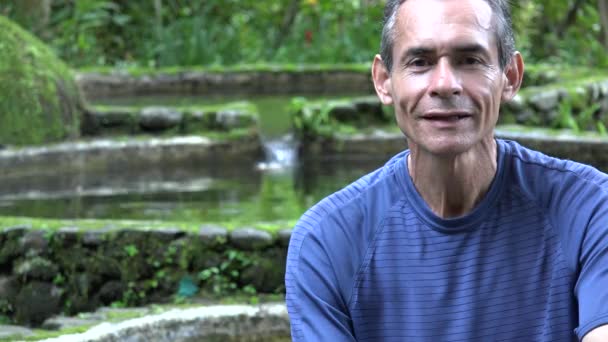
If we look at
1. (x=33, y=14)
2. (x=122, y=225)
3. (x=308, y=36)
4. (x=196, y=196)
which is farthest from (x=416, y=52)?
(x=308, y=36)

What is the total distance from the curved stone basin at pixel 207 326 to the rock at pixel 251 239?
1.33 feet

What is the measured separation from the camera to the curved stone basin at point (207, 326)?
4836 mm

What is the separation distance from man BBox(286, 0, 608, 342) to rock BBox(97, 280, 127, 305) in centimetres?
350

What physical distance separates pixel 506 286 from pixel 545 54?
15085mm

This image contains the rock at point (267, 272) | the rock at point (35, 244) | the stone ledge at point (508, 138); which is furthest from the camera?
the stone ledge at point (508, 138)

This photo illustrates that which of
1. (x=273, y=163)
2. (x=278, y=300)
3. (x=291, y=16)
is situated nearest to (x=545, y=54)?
(x=291, y=16)

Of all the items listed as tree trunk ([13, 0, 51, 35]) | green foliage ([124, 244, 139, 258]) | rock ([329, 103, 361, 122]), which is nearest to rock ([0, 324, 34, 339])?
green foliage ([124, 244, 139, 258])

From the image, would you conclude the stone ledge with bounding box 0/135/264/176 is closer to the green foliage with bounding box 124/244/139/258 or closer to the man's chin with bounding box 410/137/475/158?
the green foliage with bounding box 124/244/139/258

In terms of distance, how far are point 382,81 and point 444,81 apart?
238 millimetres

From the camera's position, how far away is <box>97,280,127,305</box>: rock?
5676 millimetres

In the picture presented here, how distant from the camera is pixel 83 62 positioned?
48.0ft

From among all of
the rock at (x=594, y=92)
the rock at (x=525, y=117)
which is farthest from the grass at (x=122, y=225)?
the rock at (x=594, y=92)

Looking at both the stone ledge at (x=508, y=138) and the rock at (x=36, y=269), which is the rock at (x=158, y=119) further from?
the rock at (x=36, y=269)

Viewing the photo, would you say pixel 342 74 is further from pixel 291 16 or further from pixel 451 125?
pixel 451 125
